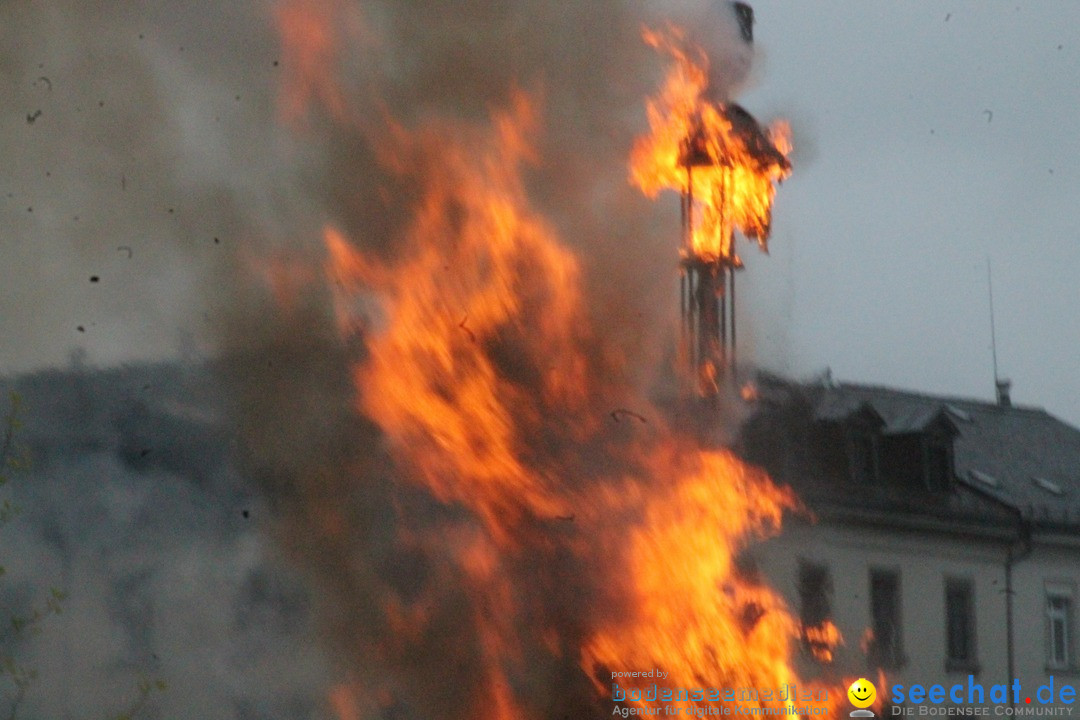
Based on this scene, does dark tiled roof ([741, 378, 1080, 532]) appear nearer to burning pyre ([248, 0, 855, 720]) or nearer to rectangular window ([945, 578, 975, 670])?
rectangular window ([945, 578, 975, 670])

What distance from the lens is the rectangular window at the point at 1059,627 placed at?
21453 mm

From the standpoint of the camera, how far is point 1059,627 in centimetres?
2148

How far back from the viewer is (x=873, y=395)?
24.8 m

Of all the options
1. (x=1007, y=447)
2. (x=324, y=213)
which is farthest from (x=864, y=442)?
(x=324, y=213)

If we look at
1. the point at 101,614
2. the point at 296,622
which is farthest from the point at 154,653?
the point at 296,622

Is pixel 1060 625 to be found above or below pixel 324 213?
below

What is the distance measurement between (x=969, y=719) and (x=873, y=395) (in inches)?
213

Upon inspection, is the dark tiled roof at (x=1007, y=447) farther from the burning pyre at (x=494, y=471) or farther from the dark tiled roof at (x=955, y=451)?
the burning pyre at (x=494, y=471)

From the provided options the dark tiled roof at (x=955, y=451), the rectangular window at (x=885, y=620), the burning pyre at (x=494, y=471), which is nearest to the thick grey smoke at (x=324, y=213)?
the burning pyre at (x=494, y=471)

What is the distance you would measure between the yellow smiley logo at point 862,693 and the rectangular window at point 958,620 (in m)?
1.81

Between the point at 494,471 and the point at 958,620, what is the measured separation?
888 cm

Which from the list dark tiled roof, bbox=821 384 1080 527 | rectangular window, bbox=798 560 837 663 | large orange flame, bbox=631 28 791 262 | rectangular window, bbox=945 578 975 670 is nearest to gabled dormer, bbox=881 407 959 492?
dark tiled roof, bbox=821 384 1080 527

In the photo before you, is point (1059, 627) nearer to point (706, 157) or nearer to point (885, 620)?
point (885, 620)

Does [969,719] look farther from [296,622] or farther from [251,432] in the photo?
[251,432]
